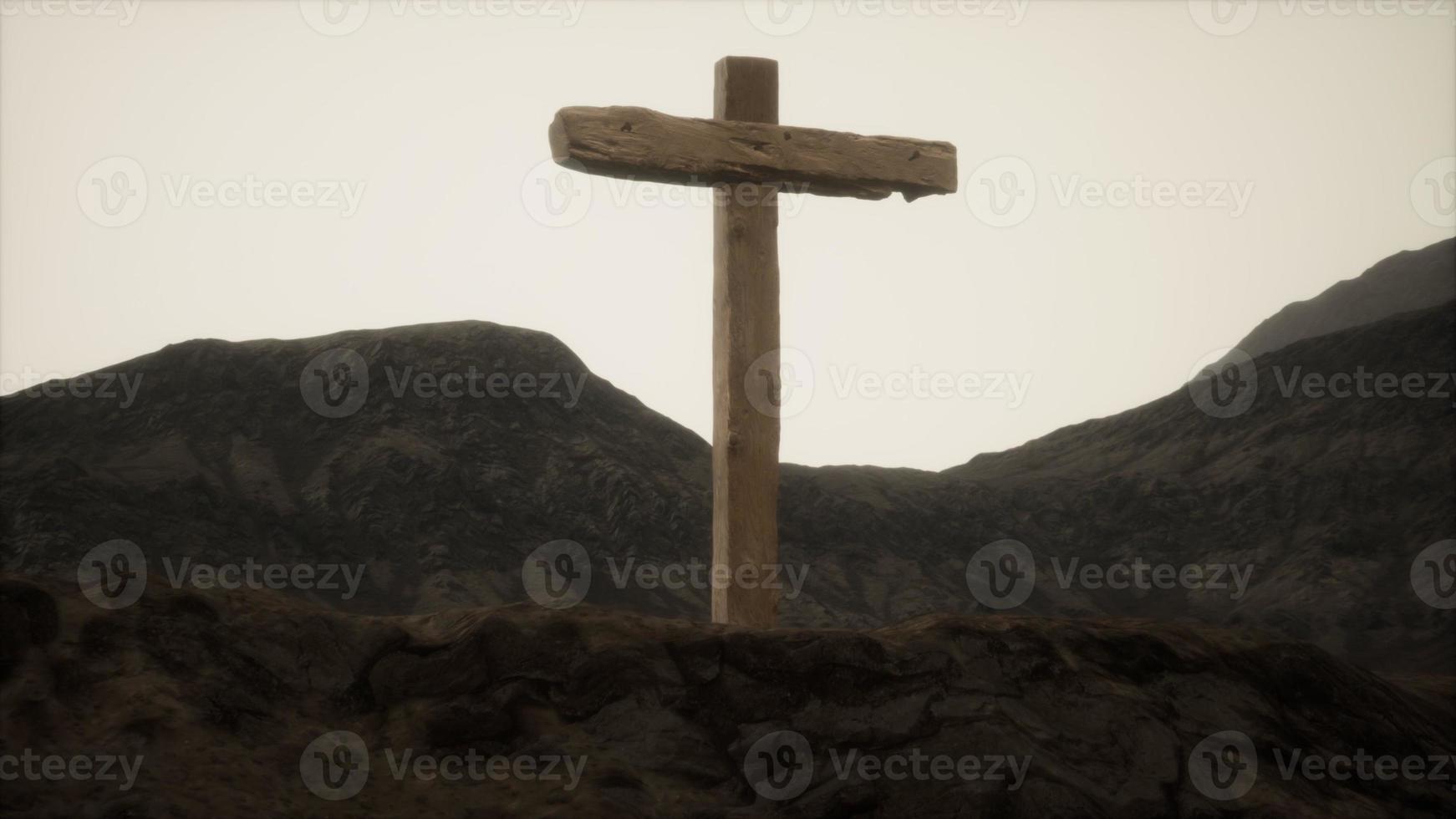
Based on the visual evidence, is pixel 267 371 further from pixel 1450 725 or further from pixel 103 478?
pixel 1450 725

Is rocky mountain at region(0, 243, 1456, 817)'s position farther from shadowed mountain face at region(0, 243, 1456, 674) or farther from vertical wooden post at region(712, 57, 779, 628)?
vertical wooden post at region(712, 57, 779, 628)

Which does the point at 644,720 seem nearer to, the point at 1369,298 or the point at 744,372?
the point at 744,372

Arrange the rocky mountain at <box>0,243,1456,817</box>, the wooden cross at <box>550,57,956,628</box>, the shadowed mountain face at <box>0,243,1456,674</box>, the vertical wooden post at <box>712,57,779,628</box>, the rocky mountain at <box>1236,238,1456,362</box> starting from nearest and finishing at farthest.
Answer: the rocky mountain at <box>0,243,1456,817</box> → the wooden cross at <box>550,57,956,628</box> → the vertical wooden post at <box>712,57,779,628</box> → the shadowed mountain face at <box>0,243,1456,674</box> → the rocky mountain at <box>1236,238,1456,362</box>

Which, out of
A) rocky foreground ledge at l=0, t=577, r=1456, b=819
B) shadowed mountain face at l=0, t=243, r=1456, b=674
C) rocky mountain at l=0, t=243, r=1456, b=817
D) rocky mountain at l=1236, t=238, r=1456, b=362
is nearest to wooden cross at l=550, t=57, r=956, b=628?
rocky mountain at l=0, t=243, r=1456, b=817

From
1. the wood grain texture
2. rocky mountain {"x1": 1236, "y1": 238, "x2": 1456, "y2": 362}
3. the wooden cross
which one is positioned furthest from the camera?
rocky mountain {"x1": 1236, "y1": 238, "x2": 1456, "y2": 362}

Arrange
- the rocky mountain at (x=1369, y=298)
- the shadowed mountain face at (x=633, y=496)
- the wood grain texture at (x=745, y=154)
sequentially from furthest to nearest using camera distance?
the rocky mountain at (x=1369, y=298)
the shadowed mountain face at (x=633, y=496)
the wood grain texture at (x=745, y=154)

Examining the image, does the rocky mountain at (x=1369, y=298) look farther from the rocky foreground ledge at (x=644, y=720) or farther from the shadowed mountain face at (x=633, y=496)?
the rocky foreground ledge at (x=644, y=720)

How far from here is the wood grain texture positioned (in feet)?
25.0

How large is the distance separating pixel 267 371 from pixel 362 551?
3.67 metres

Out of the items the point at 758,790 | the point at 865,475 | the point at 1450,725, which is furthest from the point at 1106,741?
the point at 865,475

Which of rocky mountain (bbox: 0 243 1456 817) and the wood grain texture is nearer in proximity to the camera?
rocky mountain (bbox: 0 243 1456 817)

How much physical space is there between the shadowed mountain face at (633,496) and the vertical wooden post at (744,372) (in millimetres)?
7901

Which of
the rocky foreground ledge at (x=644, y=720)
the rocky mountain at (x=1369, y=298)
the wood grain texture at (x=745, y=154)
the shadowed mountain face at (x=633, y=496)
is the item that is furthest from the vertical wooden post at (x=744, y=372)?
the rocky mountain at (x=1369, y=298)

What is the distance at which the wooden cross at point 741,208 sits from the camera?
7.75m
